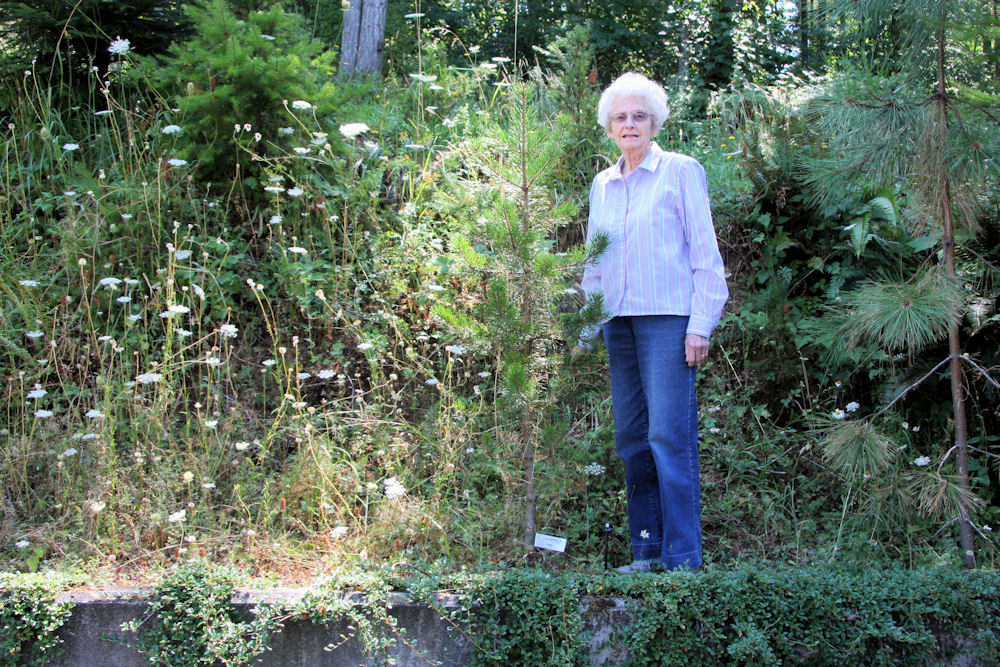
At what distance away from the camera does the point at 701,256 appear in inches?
117

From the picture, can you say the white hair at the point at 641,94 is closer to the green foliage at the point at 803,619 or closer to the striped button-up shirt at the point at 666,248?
the striped button-up shirt at the point at 666,248

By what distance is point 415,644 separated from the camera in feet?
9.29

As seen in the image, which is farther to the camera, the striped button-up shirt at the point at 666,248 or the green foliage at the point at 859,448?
the green foliage at the point at 859,448

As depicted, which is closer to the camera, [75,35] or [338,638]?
[338,638]

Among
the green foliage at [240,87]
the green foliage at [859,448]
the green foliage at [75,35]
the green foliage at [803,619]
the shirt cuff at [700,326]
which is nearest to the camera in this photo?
the green foliage at [803,619]

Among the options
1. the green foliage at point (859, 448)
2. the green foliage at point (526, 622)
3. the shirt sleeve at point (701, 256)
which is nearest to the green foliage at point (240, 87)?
the shirt sleeve at point (701, 256)

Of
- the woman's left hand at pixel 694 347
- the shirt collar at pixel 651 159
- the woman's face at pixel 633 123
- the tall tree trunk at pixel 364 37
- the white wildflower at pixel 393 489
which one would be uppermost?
the tall tree trunk at pixel 364 37

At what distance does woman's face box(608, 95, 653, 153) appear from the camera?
10.0 ft

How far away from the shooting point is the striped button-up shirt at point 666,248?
9.72 feet

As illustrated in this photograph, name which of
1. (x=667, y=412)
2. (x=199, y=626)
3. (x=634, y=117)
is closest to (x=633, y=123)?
Answer: (x=634, y=117)

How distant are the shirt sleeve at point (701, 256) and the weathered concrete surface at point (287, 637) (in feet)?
4.46

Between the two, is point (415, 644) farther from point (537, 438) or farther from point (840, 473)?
point (840, 473)

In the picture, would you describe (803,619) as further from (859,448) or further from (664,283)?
(664,283)

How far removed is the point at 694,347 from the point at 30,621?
2527mm
